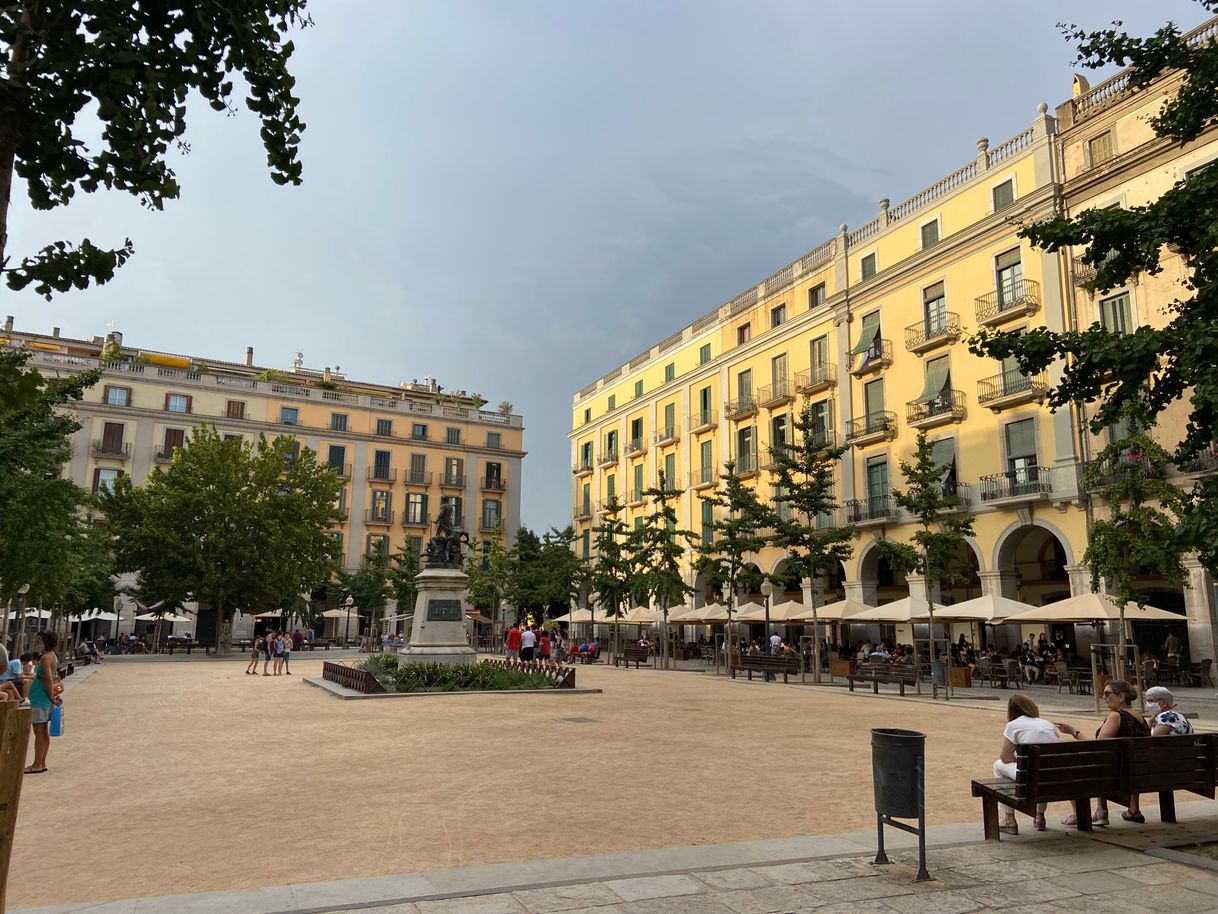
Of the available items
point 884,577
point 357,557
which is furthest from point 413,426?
point 884,577

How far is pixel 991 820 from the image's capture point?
267 inches

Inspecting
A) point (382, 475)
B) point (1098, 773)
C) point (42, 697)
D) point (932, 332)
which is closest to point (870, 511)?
point (932, 332)

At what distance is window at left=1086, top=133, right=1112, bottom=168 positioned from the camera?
1055 inches

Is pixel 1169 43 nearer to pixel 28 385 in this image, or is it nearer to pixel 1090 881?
pixel 1090 881

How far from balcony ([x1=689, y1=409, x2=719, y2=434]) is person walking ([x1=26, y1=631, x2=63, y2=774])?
121ft

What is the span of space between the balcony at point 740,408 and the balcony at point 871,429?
6.64m

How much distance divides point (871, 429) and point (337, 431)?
1531 inches

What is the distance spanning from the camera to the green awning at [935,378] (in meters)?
31.6

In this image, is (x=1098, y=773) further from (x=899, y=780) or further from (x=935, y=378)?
(x=935, y=378)

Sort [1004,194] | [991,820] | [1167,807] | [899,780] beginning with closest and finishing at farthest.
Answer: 1. [899,780]
2. [991,820]
3. [1167,807]
4. [1004,194]

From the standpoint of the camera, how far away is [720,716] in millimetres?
16125

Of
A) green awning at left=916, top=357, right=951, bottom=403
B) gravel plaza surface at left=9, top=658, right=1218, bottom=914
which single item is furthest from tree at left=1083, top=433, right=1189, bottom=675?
green awning at left=916, top=357, right=951, bottom=403

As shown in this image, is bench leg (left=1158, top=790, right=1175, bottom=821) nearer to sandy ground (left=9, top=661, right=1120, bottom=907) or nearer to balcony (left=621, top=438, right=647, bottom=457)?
sandy ground (left=9, top=661, right=1120, bottom=907)

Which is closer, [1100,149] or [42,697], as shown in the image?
[42,697]
